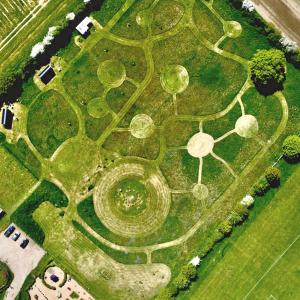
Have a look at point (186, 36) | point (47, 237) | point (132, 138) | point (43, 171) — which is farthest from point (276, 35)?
point (47, 237)

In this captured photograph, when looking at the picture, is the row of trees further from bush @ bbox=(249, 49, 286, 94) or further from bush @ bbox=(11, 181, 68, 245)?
bush @ bbox=(11, 181, 68, 245)

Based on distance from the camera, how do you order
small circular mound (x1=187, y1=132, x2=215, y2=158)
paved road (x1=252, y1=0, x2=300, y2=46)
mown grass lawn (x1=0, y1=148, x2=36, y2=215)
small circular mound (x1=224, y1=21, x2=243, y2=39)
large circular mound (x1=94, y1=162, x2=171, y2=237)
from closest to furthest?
paved road (x1=252, y1=0, x2=300, y2=46)
small circular mound (x1=187, y1=132, x2=215, y2=158)
large circular mound (x1=94, y1=162, x2=171, y2=237)
small circular mound (x1=224, y1=21, x2=243, y2=39)
mown grass lawn (x1=0, y1=148, x2=36, y2=215)

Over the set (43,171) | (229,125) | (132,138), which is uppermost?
(229,125)

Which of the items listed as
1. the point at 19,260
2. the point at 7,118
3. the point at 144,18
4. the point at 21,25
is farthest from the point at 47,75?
the point at 19,260

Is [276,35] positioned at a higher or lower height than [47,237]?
higher

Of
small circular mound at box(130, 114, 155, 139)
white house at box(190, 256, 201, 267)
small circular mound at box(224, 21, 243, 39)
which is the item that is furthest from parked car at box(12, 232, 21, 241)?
small circular mound at box(224, 21, 243, 39)

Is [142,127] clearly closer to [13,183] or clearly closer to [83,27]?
[83,27]

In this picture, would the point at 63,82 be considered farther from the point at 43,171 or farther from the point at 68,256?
the point at 68,256
